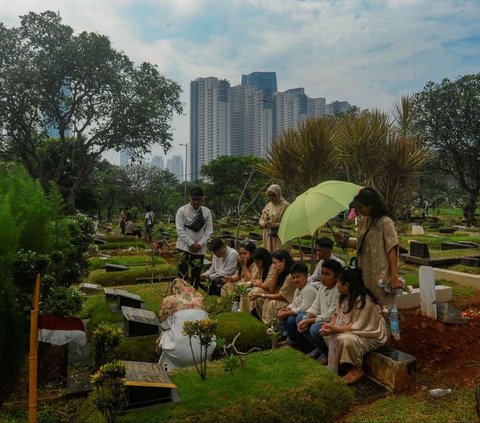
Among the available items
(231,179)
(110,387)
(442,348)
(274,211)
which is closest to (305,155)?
(274,211)

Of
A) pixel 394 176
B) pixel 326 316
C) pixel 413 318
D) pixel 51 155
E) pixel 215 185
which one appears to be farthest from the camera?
pixel 215 185

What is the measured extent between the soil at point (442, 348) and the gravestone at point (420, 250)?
560cm

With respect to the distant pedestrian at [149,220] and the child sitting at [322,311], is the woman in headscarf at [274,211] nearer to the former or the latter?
the child sitting at [322,311]

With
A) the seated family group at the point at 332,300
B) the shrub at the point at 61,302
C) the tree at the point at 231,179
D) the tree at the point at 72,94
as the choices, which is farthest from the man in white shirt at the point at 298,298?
the tree at the point at 231,179

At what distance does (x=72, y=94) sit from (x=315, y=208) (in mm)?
18944

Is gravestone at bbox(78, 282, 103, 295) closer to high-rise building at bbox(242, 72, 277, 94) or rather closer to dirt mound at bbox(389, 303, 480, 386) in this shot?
dirt mound at bbox(389, 303, 480, 386)

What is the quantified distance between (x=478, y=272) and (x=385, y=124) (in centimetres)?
447

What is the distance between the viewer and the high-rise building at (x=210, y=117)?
1881 inches

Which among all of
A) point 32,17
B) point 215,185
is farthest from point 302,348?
point 215,185

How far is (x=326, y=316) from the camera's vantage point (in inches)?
170

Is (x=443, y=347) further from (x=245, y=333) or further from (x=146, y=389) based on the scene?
(x=146, y=389)

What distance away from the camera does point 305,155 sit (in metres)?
7.63

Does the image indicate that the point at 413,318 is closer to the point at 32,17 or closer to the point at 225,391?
the point at 225,391

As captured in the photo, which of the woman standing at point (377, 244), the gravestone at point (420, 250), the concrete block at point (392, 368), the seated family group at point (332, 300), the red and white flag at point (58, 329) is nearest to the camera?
the concrete block at point (392, 368)
